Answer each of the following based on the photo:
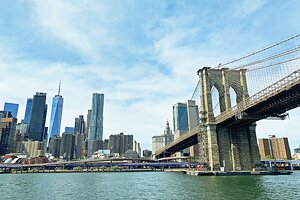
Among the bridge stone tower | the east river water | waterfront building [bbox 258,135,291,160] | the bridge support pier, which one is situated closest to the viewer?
the east river water

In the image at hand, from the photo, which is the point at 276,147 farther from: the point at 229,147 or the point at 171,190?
the point at 171,190

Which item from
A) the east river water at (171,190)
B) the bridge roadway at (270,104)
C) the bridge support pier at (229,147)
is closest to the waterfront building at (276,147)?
the bridge support pier at (229,147)

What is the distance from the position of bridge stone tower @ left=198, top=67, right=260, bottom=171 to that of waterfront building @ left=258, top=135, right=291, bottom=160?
117 metres

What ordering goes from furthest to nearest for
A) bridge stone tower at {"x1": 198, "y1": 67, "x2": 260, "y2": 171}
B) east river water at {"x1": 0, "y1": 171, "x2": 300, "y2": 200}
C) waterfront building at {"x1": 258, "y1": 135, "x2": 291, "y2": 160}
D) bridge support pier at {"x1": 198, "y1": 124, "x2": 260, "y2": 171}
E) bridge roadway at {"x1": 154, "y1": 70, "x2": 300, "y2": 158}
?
waterfront building at {"x1": 258, "y1": 135, "x2": 291, "y2": 160}, bridge stone tower at {"x1": 198, "y1": 67, "x2": 260, "y2": 171}, bridge support pier at {"x1": 198, "y1": 124, "x2": 260, "y2": 171}, bridge roadway at {"x1": 154, "y1": 70, "x2": 300, "y2": 158}, east river water at {"x1": 0, "y1": 171, "x2": 300, "y2": 200}

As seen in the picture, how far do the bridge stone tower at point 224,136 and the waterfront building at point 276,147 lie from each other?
116600 mm

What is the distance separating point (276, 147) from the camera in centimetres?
16938

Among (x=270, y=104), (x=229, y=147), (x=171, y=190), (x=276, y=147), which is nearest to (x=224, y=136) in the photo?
(x=229, y=147)

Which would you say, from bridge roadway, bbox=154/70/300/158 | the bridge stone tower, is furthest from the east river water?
the bridge stone tower

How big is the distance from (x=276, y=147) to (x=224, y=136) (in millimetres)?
132223

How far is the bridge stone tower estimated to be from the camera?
55.9 metres

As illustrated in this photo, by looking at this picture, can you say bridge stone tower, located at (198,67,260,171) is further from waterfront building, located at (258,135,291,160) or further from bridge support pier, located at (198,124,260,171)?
waterfront building, located at (258,135,291,160)

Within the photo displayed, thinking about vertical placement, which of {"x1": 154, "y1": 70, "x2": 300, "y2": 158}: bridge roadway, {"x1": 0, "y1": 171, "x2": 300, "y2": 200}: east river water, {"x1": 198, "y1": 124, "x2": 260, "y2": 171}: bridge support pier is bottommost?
{"x1": 0, "y1": 171, "x2": 300, "y2": 200}: east river water

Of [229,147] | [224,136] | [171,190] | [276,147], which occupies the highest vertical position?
[276,147]

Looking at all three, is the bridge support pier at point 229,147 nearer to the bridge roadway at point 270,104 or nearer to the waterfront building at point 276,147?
the bridge roadway at point 270,104
